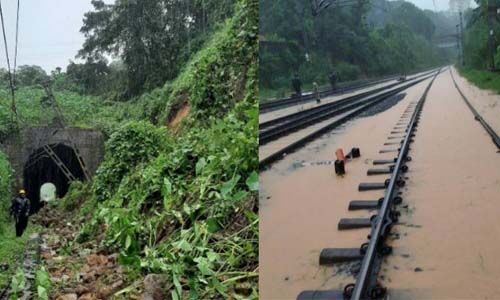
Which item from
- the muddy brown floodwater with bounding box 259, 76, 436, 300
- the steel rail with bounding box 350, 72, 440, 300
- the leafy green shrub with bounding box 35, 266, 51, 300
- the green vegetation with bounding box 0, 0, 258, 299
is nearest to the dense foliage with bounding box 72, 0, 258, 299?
the green vegetation with bounding box 0, 0, 258, 299

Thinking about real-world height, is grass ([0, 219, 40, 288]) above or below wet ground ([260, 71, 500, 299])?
below

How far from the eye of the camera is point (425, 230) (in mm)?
2037

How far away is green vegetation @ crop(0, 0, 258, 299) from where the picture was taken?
2930 millimetres

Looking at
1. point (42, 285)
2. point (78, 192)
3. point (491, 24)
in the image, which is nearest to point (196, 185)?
point (78, 192)

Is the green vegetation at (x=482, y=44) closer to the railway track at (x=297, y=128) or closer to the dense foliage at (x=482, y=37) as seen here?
the dense foliage at (x=482, y=37)

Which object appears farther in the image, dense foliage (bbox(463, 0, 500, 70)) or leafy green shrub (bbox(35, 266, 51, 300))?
leafy green shrub (bbox(35, 266, 51, 300))

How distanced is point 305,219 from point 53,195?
2745mm

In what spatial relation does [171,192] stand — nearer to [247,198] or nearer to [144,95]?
[144,95]

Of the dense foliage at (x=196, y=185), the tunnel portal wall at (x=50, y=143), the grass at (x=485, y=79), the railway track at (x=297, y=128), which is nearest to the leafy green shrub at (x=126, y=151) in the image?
the dense foliage at (x=196, y=185)

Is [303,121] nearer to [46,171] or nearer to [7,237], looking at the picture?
[46,171]

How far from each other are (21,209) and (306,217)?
7.51 ft

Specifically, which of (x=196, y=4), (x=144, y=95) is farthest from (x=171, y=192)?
(x=196, y=4)

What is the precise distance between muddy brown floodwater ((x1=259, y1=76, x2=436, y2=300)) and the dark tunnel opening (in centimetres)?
166

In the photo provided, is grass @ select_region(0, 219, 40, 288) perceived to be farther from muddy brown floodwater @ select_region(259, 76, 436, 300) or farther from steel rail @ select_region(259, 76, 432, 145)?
steel rail @ select_region(259, 76, 432, 145)
